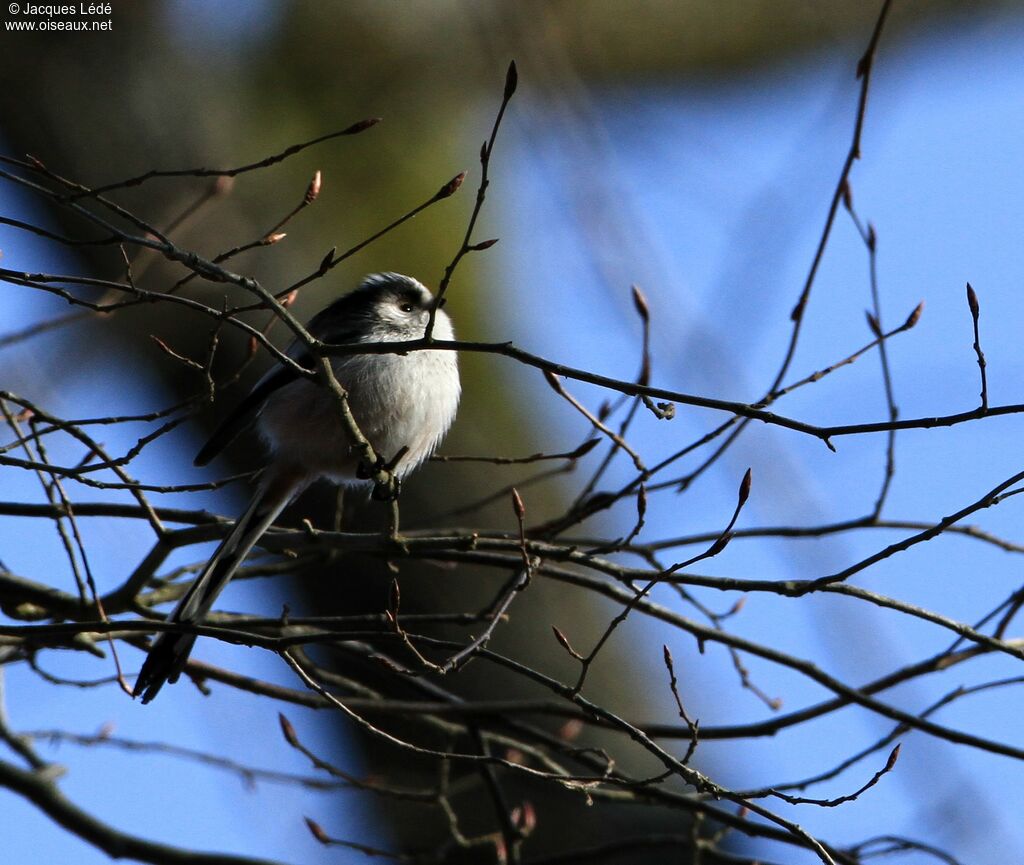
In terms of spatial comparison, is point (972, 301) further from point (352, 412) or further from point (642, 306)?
point (352, 412)

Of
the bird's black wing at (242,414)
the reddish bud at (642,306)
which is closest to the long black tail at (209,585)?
the bird's black wing at (242,414)

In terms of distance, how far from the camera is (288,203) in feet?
14.8

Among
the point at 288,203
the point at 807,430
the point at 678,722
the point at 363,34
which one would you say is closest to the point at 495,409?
the point at 288,203

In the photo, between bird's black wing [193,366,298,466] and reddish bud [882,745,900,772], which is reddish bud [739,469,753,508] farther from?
bird's black wing [193,366,298,466]

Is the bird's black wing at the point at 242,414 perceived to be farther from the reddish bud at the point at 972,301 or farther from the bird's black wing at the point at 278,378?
the reddish bud at the point at 972,301

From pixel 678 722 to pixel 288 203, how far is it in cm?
265

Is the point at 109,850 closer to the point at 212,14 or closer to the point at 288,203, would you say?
the point at 288,203

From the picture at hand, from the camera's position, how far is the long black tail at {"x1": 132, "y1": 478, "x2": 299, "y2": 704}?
2449 mm

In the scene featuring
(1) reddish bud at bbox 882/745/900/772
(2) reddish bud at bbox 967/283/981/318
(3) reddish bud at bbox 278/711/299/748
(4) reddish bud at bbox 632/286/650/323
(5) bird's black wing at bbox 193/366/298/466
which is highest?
(5) bird's black wing at bbox 193/366/298/466

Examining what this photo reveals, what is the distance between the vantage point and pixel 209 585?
2670mm

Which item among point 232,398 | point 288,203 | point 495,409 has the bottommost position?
point 232,398

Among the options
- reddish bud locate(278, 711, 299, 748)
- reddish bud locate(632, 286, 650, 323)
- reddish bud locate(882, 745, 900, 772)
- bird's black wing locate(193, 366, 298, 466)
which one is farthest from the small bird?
reddish bud locate(882, 745, 900, 772)

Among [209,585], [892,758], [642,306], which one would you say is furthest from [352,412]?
[892,758]

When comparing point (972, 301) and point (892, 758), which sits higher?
point (972, 301)
